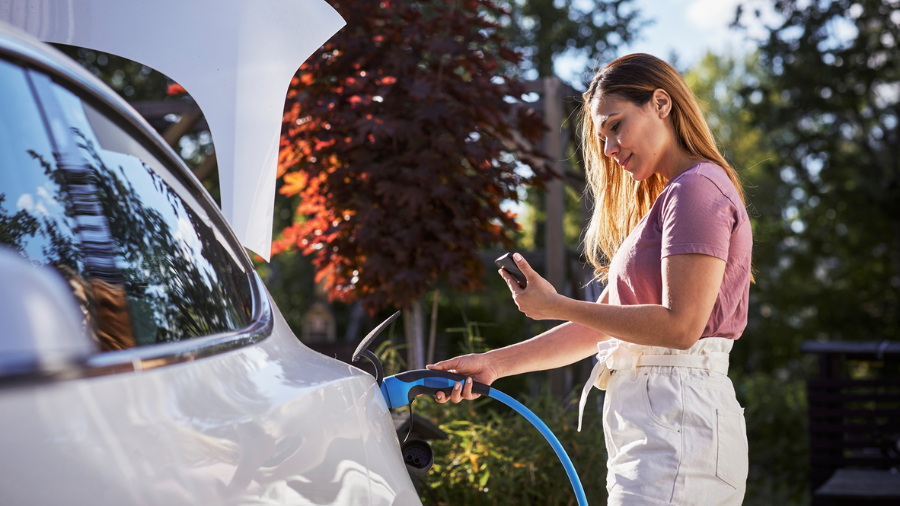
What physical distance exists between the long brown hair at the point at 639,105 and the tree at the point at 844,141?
10700 mm

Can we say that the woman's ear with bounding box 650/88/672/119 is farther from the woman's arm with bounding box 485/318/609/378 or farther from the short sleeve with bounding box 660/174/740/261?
the woman's arm with bounding box 485/318/609/378

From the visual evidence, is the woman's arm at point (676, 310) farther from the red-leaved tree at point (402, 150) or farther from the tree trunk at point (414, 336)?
the tree trunk at point (414, 336)

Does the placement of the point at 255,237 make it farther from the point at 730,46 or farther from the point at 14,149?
the point at 730,46

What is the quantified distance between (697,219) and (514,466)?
7.46 feet

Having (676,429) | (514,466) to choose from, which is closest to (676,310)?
(676,429)

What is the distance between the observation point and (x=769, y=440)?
8508mm

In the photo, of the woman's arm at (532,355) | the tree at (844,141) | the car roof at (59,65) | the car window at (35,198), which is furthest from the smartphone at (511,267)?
the tree at (844,141)

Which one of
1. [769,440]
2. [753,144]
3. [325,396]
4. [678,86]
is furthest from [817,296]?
[753,144]

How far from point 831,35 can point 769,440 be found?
22.1 feet

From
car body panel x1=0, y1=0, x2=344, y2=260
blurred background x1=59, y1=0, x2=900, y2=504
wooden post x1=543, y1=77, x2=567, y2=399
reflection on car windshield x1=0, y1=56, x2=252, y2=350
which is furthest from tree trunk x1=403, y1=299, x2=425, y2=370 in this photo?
reflection on car windshield x1=0, y1=56, x2=252, y2=350

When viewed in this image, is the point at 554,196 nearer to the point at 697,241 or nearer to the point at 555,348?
the point at 555,348

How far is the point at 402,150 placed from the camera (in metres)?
4.48

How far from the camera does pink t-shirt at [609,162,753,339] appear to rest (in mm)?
1580

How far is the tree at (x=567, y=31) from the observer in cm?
1566
